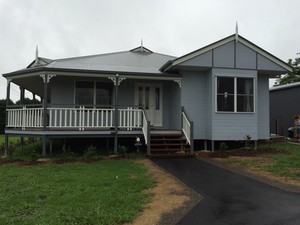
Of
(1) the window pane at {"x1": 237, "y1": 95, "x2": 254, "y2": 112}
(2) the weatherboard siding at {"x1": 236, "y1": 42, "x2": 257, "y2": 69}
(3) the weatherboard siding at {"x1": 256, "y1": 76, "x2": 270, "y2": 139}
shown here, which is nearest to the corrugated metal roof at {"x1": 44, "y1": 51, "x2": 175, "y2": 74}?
(2) the weatherboard siding at {"x1": 236, "y1": 42, "x2": 257, "y2": 69}

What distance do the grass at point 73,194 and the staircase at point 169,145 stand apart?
7.74 feet

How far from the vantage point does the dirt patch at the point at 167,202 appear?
5172 millimetres

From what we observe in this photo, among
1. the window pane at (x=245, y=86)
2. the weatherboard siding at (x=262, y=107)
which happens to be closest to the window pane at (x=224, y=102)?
the window pane at (x=245, y=86)

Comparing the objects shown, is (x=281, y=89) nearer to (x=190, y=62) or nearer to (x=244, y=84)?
(x=244, y=84)

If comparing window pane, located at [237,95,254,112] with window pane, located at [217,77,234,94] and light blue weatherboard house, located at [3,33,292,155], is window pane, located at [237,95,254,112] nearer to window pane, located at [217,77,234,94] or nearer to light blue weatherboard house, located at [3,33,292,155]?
light blue weatherboard house, located at [3,33,292,155]

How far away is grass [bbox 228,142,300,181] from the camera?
9133 mm

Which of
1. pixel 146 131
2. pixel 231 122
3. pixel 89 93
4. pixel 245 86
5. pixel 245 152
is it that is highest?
pixel 245 86

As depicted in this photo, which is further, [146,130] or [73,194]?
[146,130]

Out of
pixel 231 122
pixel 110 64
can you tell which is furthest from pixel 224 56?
pixel 110 64

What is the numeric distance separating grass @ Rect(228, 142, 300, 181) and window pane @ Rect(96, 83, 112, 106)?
6.21 m

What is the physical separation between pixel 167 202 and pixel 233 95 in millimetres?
8640

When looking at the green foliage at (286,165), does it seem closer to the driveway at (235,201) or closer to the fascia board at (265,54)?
the driveway at (235,201)

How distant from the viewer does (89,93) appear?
14.8 meters

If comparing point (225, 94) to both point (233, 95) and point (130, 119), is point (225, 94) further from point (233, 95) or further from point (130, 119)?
point (130, 119)
